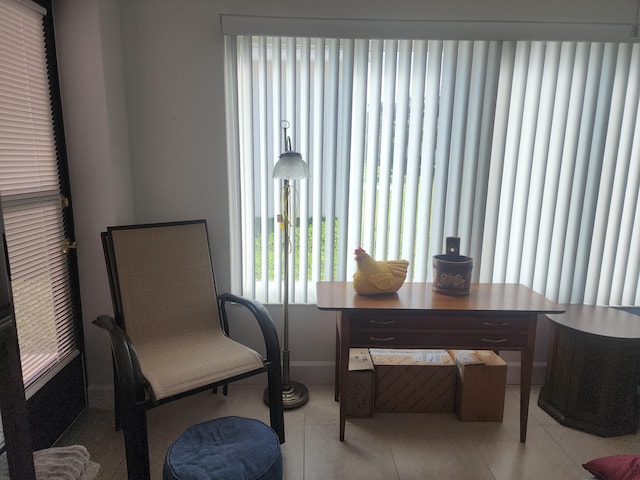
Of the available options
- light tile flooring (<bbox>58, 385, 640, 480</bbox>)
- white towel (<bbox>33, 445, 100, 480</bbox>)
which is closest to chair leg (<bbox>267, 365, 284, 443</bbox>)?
light tile flooring (<bbox>58, 385, 640, 480</bbox>)

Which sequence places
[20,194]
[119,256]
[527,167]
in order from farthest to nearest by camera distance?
[527,167]
[119,256]
[20,194]

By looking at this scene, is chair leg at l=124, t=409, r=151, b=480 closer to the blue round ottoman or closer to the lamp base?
the blue round ottoman

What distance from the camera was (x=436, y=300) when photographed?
198cm

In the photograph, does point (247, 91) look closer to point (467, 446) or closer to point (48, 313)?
point (48, 313)

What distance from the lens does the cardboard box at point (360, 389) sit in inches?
85.1

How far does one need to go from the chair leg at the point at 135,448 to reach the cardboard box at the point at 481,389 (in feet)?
5.10

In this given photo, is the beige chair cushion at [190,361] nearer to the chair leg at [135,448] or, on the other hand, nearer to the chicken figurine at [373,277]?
the chair leg at [135,448]

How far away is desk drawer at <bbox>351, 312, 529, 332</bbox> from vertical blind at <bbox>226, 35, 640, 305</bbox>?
0.58 meters

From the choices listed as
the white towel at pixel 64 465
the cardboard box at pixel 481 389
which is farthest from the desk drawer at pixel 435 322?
the white towel at pixel 64 465

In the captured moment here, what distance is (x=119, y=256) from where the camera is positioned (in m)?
2.05

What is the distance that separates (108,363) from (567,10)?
3156 millimetres

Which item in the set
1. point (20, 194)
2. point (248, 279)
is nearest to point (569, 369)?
point (248, 279)

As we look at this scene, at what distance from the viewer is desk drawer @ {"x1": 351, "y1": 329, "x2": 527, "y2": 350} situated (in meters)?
1.92

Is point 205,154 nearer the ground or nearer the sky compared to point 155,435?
nearer the sky
